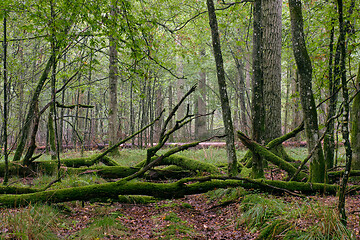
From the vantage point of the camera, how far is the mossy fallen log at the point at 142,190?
396 cm

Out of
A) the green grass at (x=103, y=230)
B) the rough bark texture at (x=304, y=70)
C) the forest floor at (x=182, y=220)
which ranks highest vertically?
the rough bark texture at (x=304, y=70)

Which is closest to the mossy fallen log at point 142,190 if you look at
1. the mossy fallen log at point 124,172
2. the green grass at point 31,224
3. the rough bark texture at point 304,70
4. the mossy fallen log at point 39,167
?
the green grass at point 31,224

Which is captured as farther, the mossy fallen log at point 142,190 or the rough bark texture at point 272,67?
the rough bark texture at point 272,67

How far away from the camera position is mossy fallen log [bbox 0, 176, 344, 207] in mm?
3956

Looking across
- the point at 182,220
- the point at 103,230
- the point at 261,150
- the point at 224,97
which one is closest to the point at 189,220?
the point at 182,220

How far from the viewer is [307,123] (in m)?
4.25

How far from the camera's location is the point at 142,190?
4191 millimetres

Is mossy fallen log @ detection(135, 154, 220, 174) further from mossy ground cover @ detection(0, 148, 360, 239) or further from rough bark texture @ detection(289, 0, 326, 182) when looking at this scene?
rough bark texture @ detection(289, 0, 326, 182)

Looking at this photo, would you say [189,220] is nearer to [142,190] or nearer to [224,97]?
[142,190]

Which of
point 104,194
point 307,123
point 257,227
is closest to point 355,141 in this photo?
point 307,123

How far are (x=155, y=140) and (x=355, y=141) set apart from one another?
17.1m

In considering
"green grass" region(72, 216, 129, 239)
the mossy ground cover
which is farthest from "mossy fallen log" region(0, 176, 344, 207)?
"green grass" region(72, 216, 129, 239)

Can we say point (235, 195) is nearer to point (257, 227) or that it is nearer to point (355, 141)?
point (257, 227)

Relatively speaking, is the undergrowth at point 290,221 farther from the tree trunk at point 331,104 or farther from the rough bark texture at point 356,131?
the rough bark texture at point 356,131
